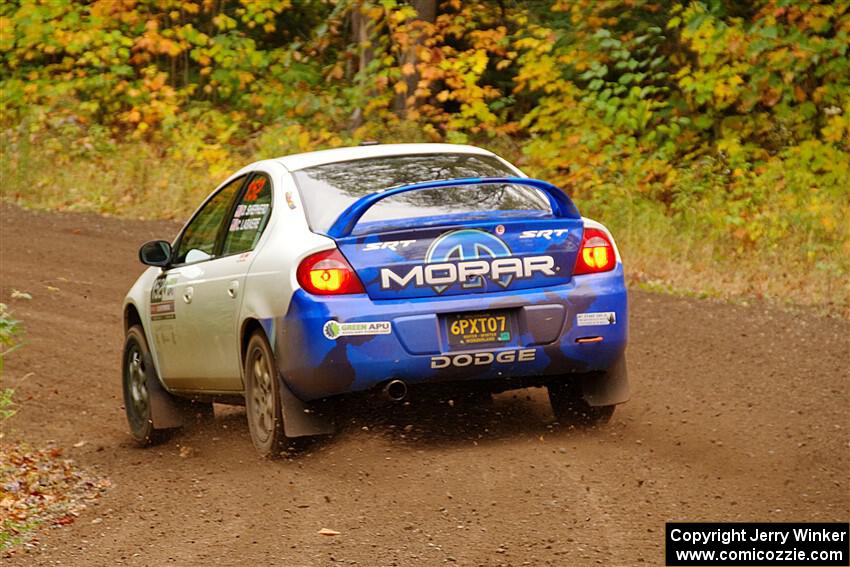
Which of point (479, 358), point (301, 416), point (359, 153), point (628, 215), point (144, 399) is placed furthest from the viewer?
point (628, 215)

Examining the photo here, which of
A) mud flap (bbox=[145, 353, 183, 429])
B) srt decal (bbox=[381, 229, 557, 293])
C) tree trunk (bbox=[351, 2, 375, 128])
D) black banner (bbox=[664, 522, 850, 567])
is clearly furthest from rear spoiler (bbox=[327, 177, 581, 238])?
tree trunk (bbox=[351, 2, 375, 128])

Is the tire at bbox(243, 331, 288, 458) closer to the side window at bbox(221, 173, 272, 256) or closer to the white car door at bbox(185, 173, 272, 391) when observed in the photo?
the white car door at bbox(185, 173, 272, 391)

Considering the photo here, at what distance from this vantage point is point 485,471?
23.5 feet

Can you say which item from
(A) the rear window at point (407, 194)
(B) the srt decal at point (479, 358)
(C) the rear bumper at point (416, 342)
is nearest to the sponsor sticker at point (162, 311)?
(A) the rear window at point (407, 194)

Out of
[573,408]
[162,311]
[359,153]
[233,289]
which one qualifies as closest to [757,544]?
[573,408]

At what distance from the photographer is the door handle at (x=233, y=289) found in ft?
25.8

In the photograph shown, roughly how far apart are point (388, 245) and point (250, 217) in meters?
1.26

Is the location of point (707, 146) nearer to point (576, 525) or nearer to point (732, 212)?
point (732, 212)

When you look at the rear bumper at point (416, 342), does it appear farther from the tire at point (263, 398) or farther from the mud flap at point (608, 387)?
the mud flap at point (608, 387)

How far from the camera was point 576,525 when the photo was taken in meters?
6.25

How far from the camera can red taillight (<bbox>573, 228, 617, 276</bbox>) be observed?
7.55 metres

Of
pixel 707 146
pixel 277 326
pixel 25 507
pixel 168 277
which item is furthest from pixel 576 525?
pixel 707 146

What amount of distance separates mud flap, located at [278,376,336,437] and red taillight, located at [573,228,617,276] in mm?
1479

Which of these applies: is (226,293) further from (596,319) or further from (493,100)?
(493,100)
